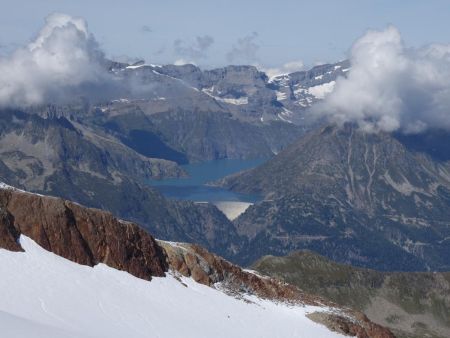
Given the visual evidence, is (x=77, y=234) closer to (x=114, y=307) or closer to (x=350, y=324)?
(x=114, y=307)

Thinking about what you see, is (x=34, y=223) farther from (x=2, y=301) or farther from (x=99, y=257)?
(x=2, y=301)

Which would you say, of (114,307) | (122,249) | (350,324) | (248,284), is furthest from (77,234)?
(350,324)

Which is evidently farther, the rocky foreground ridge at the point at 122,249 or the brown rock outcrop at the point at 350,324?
the brown rock outcrop at the point at 350,324

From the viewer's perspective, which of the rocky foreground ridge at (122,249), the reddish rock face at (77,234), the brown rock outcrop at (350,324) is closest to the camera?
the reddish rock face at (77,234)

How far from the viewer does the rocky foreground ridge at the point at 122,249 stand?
265 ft

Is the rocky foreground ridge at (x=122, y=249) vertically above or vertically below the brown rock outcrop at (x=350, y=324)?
above

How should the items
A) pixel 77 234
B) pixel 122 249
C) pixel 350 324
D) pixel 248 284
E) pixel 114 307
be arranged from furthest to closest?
pixel 248 284 < pixel 350 324 < pixel 122 249 < pixel 77 234 < pixel 114 307

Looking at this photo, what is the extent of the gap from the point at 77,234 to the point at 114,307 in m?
16.9

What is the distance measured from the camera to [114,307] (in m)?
69.5

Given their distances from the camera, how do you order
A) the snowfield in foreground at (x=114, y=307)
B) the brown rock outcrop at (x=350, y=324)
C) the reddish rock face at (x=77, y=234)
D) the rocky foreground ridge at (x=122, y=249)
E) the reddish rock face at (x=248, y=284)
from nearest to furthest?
the snowfield in foreground at (x=114, y=307), the reddish rock face at (x=77, y=234), the rocky foreground ridge at (x=122, y=249), the brown rock outcrop at (x=350, y=324), the reddish rock face at (x=248, y=284)

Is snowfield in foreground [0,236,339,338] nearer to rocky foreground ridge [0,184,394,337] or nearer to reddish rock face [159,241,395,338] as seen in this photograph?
rocky foreground ridge [0,184,394,337]

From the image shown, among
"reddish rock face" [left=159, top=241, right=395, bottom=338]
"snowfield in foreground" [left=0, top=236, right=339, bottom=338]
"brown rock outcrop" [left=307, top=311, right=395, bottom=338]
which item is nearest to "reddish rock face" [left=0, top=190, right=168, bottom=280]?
"snowfield in foreground" [left=0, top=236, right=339, bottom=338]

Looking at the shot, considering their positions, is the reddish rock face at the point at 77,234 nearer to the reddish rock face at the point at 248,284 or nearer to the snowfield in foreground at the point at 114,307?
the snowfield in foreground at the point at 114,307

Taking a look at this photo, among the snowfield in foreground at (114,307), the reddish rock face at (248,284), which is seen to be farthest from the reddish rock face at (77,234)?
the reddish rock face at (248,284)
